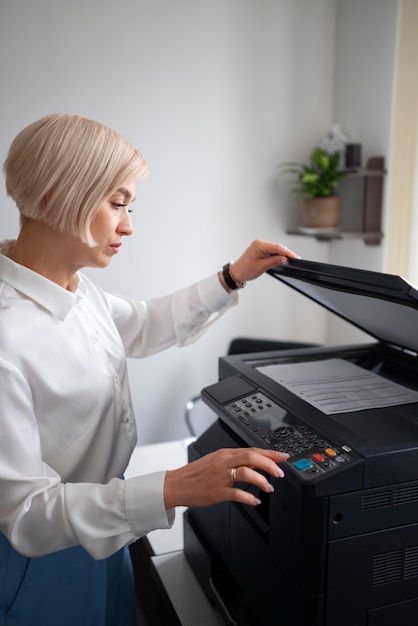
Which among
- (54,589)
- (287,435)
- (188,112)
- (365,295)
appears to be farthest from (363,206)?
(54,589)

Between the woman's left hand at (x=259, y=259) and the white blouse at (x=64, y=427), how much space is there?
12.5 inches

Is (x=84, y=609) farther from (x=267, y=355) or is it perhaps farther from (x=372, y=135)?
(x=372, y=135)

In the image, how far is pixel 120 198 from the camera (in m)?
0.90

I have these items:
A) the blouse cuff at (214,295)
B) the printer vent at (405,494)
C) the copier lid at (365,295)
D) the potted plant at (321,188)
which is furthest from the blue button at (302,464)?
the potted plant at (321,188)

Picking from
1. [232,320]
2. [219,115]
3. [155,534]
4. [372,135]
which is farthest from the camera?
[232,320]

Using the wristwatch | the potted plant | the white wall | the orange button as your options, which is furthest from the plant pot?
the orange button

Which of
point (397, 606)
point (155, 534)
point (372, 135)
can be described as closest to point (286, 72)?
point (372, 135)

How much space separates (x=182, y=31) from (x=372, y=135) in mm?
932

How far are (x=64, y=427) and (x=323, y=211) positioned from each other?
5.83ft

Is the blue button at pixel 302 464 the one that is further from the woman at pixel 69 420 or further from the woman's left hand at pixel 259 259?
the woman's left hand at pixel 259 259

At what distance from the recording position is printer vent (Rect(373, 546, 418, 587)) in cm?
71

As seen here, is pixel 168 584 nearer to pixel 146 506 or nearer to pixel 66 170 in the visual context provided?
pixel 146 506

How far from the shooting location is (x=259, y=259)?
1.19m

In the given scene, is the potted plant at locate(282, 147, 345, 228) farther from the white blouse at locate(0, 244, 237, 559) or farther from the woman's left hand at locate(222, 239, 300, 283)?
the white blouse at locate(0, 244, 237, 559)
